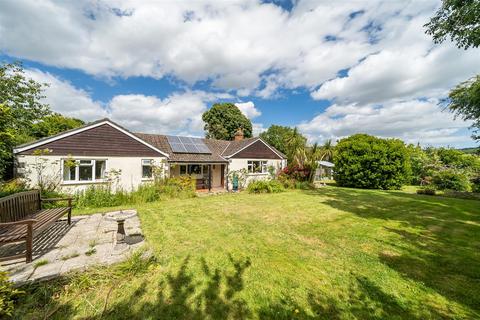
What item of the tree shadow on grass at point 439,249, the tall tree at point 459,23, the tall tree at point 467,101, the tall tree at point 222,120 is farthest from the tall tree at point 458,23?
the tall tree at point 222,120

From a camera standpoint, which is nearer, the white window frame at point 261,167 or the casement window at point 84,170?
the casement window at point 84,170

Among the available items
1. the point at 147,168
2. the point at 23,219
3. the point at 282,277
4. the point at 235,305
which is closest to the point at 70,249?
the point at 23,219

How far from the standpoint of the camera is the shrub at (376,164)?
19125mm

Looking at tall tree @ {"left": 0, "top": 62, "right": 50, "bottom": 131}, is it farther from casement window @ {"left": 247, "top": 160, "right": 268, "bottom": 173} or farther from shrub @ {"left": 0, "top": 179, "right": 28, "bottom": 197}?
casement window @ {"left": 247, "top": 160, "right": 268, "bottom": 173}

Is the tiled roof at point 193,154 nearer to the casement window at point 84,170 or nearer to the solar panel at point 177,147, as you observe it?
the solar panel at point 177,147

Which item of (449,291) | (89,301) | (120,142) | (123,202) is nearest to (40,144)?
(120,142)

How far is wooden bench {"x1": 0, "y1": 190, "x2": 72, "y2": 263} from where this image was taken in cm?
389

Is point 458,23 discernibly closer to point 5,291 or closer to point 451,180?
point 5,291

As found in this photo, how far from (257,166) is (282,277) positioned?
16.1m

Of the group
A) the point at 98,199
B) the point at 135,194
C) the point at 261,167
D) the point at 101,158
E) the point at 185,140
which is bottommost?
the point at 98,199

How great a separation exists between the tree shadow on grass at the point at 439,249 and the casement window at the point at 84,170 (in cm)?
1395

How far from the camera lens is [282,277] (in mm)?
3904

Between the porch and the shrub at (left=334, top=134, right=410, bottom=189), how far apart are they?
42.8 feet

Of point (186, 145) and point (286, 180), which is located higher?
point (186, 145)
